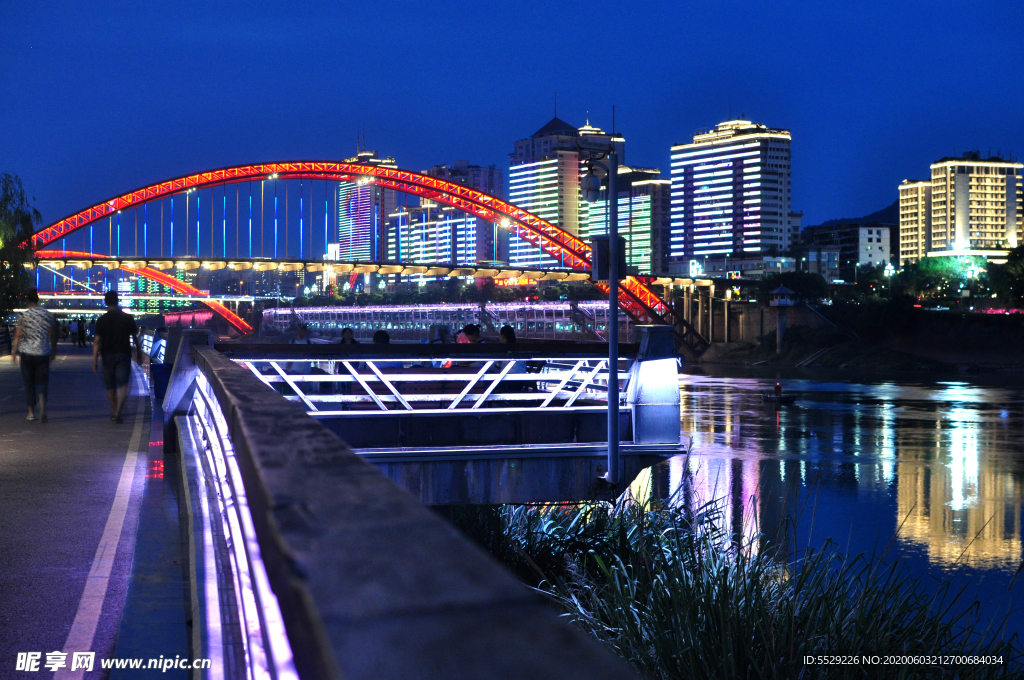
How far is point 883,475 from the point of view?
79.0 feet

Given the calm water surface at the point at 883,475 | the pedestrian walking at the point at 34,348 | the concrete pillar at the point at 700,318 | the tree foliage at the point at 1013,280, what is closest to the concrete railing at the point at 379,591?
the calm water surface at the point at 883,475

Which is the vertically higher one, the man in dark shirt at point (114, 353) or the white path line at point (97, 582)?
the man in dark shirt at point (114, 353)

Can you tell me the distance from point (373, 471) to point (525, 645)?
0.70 m

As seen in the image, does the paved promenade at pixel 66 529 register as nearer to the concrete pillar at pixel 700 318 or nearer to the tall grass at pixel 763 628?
the tall grass at pixel 763 628

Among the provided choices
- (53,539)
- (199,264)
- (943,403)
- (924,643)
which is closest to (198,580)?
(53,539)

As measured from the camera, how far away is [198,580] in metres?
4.34

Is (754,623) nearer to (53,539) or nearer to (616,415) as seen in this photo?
(53,539)

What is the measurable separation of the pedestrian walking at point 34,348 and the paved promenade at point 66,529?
43 centimetres

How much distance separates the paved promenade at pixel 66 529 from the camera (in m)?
4.86

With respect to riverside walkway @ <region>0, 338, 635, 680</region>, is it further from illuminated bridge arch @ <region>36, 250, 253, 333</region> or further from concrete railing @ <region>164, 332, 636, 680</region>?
illuminated bridge arch @ <region>36, 250, 253, 333</region>

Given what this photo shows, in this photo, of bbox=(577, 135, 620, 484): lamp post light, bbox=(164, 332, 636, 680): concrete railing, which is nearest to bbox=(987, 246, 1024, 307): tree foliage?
bbox=(577, 135, 620, 484): lamp post light

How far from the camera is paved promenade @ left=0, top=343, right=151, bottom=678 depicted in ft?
15.9

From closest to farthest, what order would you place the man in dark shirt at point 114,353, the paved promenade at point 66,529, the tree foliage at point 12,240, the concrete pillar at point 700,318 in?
the paved promenade at point 66,529 → the man in dark shirt at point 114,353 → the tree foliage at point 12,240 → the concrete pillar at point 700,318

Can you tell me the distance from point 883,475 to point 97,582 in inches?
849
